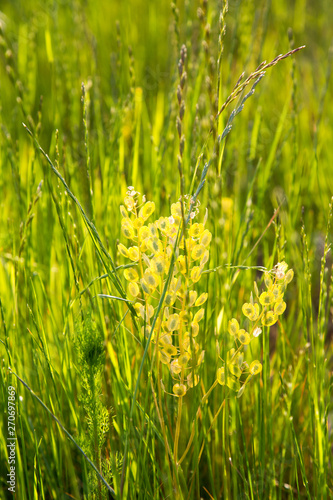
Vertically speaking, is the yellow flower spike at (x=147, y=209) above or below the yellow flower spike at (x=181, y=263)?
above

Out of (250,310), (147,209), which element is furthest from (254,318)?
(147,209)

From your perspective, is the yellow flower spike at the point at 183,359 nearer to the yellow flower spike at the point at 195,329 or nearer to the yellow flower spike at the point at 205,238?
the yellow flower spike at the point at 195,329

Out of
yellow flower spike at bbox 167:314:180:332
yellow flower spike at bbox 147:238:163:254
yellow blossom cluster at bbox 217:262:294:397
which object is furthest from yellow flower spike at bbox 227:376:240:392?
yellow flower spike at bbox 147:238:163:254

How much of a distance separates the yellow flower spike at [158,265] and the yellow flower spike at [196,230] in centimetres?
6

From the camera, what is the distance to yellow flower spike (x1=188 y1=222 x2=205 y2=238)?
600 mm

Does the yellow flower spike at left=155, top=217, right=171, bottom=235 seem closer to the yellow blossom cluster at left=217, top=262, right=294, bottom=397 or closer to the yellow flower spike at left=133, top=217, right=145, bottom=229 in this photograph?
the yellow flower spike at left=133, top=217, right=145, bottom=229

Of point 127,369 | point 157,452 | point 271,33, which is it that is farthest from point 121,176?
point 271,33

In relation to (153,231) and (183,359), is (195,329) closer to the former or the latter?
(183,359)

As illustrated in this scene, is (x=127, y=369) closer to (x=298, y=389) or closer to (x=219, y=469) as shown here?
(x=219, y=469)

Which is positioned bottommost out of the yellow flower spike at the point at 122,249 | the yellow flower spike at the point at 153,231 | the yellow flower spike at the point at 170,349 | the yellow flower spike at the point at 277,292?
the yellow flower spike at the point at 170,349

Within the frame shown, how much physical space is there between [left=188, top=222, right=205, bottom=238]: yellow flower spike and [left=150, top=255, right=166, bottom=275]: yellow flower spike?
60mm

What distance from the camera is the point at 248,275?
1.06 meters

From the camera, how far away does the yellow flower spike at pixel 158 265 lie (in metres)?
0.56

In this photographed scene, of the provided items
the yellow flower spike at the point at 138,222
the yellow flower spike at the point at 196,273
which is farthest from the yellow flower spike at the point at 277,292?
the yellow flower spike at the point at 138,222
